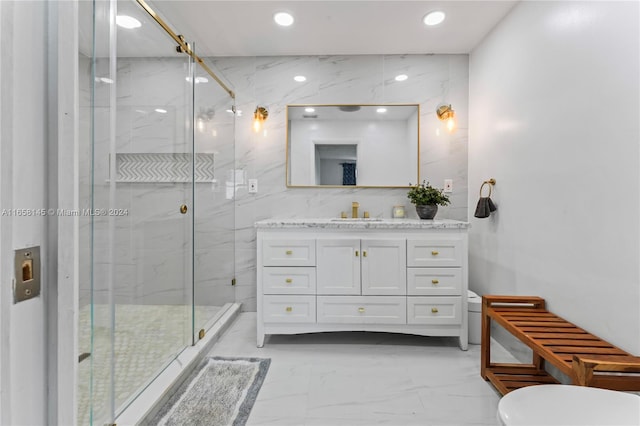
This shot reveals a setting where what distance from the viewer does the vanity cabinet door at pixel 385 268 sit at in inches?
87.1

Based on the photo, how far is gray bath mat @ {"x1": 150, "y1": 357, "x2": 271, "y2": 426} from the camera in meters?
1.51

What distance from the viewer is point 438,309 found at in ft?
7.23

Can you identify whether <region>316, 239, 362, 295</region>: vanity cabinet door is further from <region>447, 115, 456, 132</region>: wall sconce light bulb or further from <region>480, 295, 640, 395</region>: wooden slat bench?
<region>447, 115, 456, 132</region>: wall sconce light bulb

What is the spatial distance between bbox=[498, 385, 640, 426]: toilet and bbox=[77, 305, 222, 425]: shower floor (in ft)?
3.83

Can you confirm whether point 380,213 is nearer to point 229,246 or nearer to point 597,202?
point 229,246

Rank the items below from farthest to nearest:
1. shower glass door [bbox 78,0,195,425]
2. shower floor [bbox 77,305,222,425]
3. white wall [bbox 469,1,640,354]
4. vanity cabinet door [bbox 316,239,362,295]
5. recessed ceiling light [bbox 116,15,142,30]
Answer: vanity cabinet door [bbox 316,239,362,295], recessed ceiling light [bbox 116,15,142,30], white wall [bbox 469,1,640,354], shower glass door [bbox 78,0,195,425], shower floor [bbox 77,305,222,425]

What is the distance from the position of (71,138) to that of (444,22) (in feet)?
8.24

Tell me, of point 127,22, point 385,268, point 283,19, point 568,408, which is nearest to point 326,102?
point 283,19

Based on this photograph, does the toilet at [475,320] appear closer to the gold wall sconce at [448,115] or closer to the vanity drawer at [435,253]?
the vanity drawer at [435,253]

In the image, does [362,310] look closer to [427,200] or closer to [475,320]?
[475,320]

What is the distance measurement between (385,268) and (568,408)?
4.43 ft

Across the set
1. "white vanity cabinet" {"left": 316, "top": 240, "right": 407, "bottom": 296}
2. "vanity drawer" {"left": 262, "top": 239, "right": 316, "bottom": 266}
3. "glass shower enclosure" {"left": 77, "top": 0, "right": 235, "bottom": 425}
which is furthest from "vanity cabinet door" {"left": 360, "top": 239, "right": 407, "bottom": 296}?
"glass shower enclosure" {"left": 77, "top": 0, "right": 235, "bottom": 425}

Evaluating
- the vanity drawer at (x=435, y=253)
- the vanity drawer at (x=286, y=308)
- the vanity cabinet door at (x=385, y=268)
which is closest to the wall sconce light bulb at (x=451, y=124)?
the vanity drawer at (x=435, y=253)

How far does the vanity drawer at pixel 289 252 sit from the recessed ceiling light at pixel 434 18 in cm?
171
